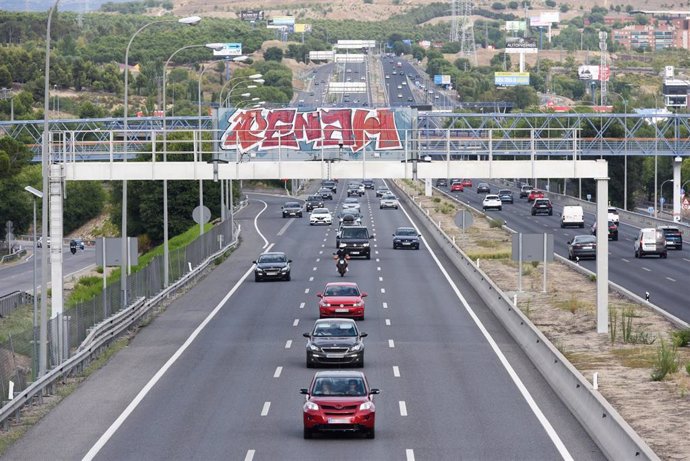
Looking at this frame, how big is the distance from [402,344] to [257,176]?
20.9 ft

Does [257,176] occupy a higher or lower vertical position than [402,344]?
higher

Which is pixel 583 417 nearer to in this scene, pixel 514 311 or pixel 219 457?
pixel 219 457

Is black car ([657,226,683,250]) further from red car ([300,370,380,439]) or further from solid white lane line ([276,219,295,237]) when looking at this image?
red car ([300,370,380,439])

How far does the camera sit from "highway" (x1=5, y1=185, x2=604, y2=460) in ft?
91.5

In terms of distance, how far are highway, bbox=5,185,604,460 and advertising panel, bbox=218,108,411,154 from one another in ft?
19.0

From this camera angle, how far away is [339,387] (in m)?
29.2

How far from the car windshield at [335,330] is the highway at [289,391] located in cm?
100

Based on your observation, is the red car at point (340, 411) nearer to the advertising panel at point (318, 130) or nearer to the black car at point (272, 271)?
the advertising panel at point (318, 130)

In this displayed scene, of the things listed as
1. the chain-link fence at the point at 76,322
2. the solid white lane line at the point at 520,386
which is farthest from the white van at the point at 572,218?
the solid white lane line at the point at 520,386

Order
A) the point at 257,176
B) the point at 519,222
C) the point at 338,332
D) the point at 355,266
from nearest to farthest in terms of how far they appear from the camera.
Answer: the point at 338,332 → the point at 257,176 → the point at 355,266 → the point at 519,222

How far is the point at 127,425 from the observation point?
30.6 m

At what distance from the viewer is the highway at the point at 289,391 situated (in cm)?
2789

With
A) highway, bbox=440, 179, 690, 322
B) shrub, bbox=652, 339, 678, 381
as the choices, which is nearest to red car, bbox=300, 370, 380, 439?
shrub, bbox=652, 339, 678, 381

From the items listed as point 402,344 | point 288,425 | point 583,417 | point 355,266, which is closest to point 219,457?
point 288,425
